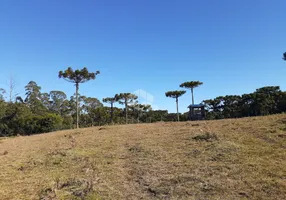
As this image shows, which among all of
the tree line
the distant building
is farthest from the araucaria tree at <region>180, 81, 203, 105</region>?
the distant building

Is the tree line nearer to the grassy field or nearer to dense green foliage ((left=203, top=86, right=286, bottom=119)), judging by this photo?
dense green foliage ((left=203, top=86, right=286, bottom=119))

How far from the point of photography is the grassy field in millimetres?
3799

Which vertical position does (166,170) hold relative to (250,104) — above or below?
below

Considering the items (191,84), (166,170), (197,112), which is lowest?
(166,170)

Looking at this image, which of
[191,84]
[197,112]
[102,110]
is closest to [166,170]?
[197,112]

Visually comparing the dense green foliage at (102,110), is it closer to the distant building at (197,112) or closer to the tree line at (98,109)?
the tree line at (98,109)

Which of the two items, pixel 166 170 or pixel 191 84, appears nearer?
pixel 166 170

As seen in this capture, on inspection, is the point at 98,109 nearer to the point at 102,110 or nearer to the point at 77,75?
the point at 102,110

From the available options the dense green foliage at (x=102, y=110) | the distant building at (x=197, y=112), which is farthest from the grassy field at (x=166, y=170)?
the dense green foliage at (x=102, y=110)

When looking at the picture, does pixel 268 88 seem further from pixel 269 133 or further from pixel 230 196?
pixel 230 196

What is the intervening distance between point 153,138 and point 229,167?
378cm

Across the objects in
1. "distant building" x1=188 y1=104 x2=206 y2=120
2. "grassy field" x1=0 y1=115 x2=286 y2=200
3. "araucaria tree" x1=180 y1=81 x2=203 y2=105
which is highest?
"araucaria tree" x1=180 y1=81 x2=203 y2=105

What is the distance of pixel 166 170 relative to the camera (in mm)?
4824

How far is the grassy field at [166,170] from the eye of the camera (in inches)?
150
